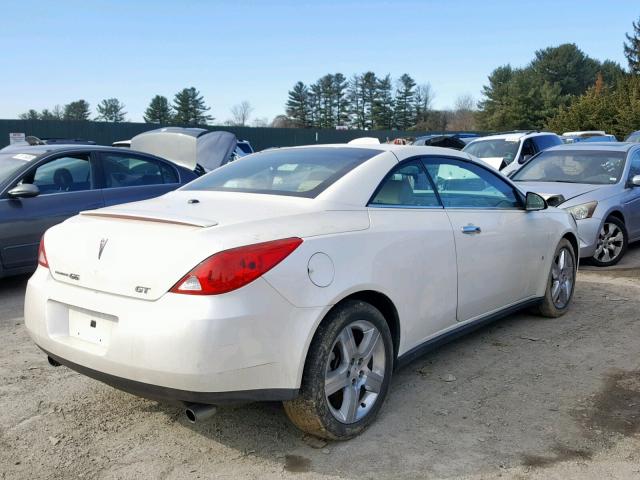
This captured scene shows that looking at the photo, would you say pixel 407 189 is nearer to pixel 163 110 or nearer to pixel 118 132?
pixel 118 132

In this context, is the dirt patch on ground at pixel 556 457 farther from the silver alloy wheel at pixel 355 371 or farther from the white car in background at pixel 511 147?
the white car in background at pixel 511 147

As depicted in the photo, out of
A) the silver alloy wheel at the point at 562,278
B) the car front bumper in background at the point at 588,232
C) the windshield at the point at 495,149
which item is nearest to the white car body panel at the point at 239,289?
the silver alloy wheel at the point at 562,278

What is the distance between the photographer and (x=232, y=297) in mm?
2627

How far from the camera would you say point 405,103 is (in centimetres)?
8281

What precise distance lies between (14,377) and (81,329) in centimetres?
144

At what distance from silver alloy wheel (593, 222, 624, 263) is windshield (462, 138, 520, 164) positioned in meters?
5.05

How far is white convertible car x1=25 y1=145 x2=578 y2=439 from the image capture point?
104 inches

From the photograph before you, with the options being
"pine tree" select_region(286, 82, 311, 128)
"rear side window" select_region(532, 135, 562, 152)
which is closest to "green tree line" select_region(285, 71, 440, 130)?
"pine tree" select_region(286, 82, 311, 128)

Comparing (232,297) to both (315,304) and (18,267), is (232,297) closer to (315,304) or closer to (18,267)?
(315,304)

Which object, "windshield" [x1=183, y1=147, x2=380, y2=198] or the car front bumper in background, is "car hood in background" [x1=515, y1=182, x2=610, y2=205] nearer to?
the car front bumper in background

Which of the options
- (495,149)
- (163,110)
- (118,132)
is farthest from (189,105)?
(495,149)

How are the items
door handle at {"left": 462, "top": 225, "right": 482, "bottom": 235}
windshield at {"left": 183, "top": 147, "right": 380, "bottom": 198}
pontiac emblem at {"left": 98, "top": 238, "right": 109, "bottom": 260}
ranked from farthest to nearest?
door handle at {"left": 462, "top": 225, "right": 482, "bottom": 235}, windshield at {"left": 183, "top": 147, "right": 380, "bottom": 198}, pontiac emblem at {"left": 98, "top": 238, "right": 109, "bottom": 260}

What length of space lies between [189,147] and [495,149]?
23.0 ft

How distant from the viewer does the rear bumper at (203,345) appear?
2.59m
